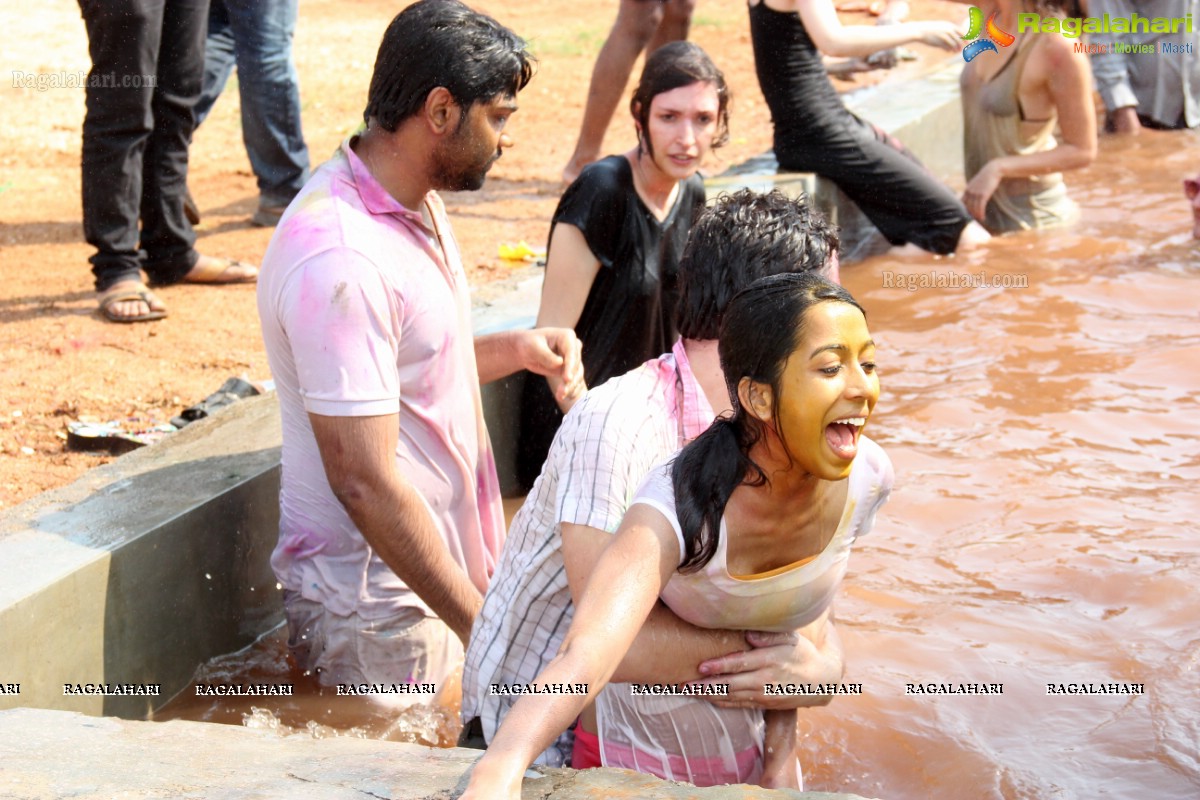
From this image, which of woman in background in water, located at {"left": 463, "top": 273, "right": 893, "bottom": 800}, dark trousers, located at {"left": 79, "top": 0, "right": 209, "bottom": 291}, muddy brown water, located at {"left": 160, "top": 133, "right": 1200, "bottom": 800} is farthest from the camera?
dark trousers, located at {"left": 79, "top": 0, "right": 209, "bottom": 291}

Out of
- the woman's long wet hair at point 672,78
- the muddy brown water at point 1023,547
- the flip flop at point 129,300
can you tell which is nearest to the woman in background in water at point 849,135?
the muddy brown water at point 1023,547

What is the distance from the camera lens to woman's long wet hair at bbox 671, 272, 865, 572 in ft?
7.04

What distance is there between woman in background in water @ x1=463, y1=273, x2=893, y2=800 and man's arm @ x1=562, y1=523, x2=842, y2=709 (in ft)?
0.10

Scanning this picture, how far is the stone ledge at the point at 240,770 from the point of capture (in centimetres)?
194

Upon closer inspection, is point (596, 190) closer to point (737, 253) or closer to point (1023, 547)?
point (737, 253)

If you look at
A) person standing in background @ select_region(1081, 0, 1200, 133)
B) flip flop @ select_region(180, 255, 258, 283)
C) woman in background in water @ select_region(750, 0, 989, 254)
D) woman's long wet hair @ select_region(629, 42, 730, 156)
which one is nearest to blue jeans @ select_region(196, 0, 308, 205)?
flip flop @ select_region(180, 255, 258, 283)

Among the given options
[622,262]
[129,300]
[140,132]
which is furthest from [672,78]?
[129,300]

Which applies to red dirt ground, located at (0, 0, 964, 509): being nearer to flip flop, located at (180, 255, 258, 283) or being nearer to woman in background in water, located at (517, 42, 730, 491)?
flip flop, located at (180, 255, 258, 283)

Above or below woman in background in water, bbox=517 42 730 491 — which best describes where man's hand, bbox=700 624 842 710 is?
below

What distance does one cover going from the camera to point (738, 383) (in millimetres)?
2205

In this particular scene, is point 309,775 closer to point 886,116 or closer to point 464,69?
point 464,69

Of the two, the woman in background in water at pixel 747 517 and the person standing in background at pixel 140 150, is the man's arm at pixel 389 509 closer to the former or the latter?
the woman in background in water at pixel 747 517

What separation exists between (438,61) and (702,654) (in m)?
1.44

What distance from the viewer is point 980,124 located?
21.7 ft
